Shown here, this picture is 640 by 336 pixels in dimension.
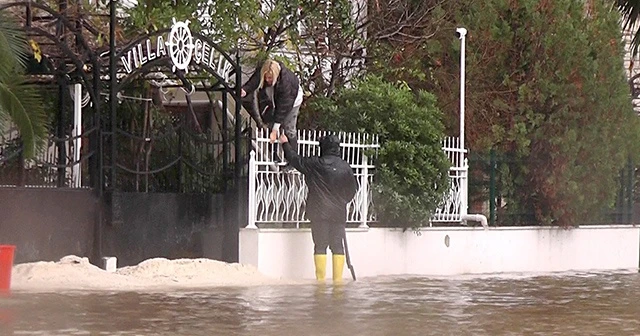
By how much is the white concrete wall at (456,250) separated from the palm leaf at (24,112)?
324cm

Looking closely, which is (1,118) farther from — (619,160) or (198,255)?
(619,160)

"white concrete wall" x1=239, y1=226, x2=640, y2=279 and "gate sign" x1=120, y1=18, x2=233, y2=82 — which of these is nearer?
"gate sign" x1=120, y1=18, x2=233, y2=82

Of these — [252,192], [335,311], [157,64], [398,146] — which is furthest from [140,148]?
[335,311]

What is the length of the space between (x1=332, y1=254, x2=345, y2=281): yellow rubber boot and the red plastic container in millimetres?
4507

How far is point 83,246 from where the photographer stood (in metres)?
16.8

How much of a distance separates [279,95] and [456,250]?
3747mm

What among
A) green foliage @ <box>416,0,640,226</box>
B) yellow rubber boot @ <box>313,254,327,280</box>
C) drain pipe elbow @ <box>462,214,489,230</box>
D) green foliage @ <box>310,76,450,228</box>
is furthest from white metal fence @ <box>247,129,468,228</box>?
green foliage @ <box>416,0,640,226</box>

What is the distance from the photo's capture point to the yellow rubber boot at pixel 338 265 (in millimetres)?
18000

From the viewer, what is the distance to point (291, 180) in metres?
18.6

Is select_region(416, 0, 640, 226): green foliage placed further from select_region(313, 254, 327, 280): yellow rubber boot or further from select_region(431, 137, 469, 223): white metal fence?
select_region(313, 254, 327, 280): yellow rubber boot

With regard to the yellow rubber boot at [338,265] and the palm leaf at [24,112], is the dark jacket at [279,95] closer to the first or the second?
the yellow rubber boot at [338,265]

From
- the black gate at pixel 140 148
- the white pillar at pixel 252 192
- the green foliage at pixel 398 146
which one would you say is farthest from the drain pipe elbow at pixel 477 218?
the white pillar at pixel 252 192

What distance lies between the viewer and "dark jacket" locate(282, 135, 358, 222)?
58.6ft

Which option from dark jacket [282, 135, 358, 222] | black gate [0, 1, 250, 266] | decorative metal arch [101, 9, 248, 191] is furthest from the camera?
dark jacket [282, 135, 358, 222]
